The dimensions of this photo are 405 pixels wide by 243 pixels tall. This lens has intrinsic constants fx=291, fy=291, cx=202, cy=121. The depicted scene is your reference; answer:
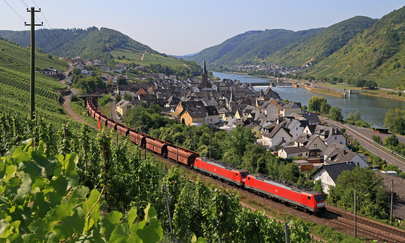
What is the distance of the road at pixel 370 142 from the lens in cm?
4510

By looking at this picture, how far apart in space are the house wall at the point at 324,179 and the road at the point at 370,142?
1952 cm

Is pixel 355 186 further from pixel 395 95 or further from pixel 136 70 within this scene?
pixel 136 70

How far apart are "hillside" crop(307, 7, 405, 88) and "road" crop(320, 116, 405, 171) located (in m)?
76.1

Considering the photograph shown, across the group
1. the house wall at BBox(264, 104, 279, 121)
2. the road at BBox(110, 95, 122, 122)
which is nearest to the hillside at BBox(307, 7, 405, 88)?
the house wall at BBox(264, 104, 279, 121)

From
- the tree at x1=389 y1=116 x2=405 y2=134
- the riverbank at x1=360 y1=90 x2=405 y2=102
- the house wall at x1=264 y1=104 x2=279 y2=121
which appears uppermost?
the riverbank at x1=360 y1=90 x2=405 y2=102

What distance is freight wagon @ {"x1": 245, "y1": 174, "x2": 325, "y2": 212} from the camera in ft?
67.5

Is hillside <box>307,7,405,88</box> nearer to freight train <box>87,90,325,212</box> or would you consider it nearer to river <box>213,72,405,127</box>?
river <box>213,72,405,127</box>

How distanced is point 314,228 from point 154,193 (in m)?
12.4

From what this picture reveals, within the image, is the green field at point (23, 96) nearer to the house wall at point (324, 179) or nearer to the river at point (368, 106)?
the house wall at point (324, 179)

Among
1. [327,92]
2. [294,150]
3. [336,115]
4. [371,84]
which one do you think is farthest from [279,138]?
[371,84]

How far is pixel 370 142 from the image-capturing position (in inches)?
2178

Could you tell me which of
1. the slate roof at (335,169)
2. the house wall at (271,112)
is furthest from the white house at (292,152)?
the house wall at (271,112)

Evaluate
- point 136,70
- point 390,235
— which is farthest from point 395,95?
point 136,70

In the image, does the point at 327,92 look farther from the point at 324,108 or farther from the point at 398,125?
the point at 398,125
